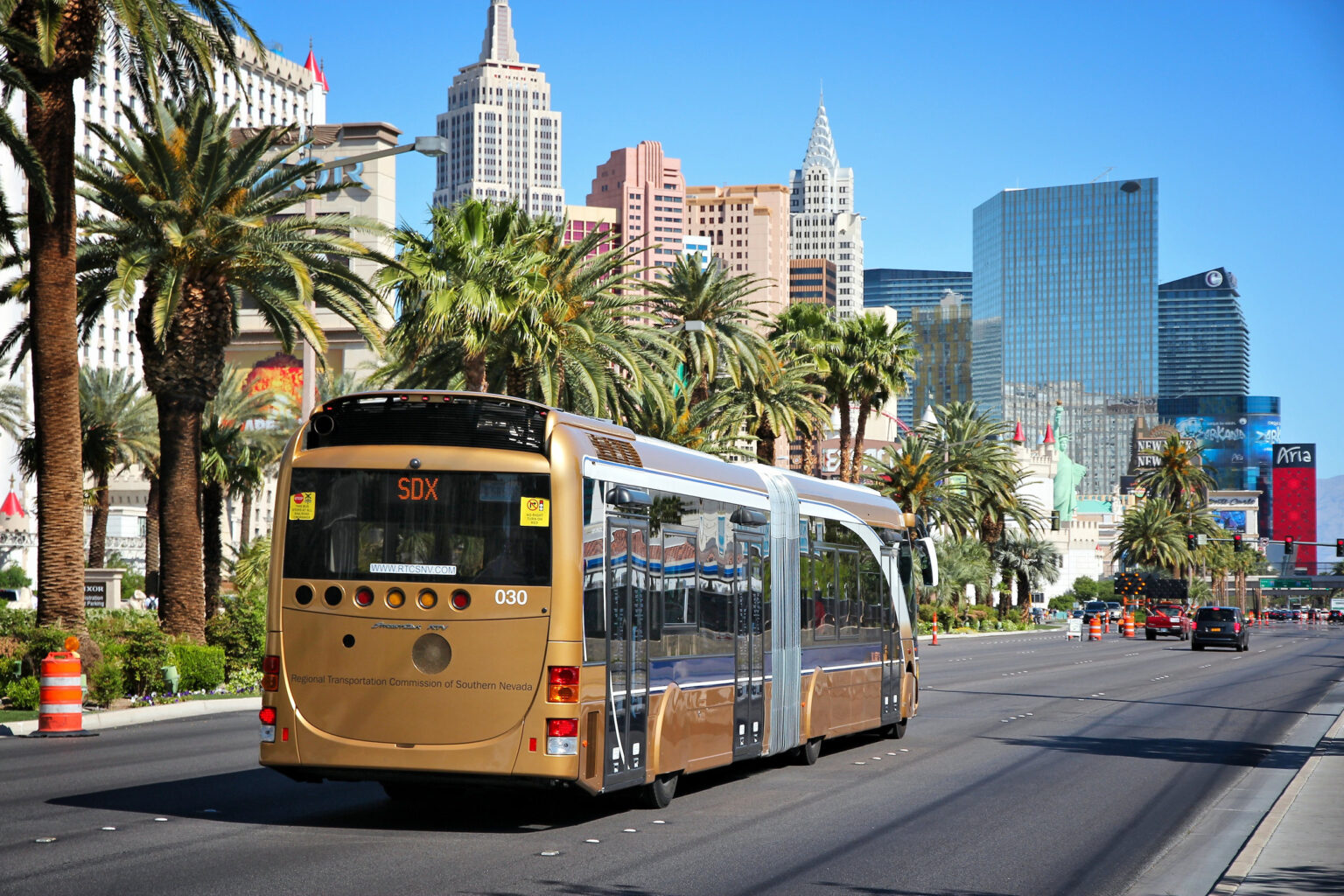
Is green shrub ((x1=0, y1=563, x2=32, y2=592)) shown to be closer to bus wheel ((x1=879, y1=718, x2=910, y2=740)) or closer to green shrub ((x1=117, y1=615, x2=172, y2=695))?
green shrub ((x1=117, y1=615, x2=172, y2=695))

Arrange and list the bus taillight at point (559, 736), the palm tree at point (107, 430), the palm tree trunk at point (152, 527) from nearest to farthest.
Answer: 1. the bus taillight at point (559, 736)
2. the palm tree at point (107, 430)
3. the palm tree trunk at point (152, 527)

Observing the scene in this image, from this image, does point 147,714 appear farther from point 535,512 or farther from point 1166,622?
point 1166,622

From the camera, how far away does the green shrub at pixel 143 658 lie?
22531 mm

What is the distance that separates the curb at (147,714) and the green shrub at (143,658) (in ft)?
2.02

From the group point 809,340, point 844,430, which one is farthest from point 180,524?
point 844,430

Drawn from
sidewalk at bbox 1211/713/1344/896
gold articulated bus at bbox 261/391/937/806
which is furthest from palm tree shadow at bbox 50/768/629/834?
sidewalk at bbox 1211/713/1344/896

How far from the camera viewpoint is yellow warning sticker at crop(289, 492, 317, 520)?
10.9 meters

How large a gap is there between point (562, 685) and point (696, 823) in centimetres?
199

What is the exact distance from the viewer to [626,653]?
37.3 feet

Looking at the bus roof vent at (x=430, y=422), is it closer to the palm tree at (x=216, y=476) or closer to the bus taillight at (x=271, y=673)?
the bus taillight at (x=271, y=673)

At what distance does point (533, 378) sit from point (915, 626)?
51.5ft

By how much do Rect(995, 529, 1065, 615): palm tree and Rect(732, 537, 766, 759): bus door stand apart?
72.9 m

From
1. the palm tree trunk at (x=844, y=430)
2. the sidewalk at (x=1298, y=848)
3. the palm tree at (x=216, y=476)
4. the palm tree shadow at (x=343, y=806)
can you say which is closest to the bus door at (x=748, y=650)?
the palm tree shadow at (x=343, y=806)

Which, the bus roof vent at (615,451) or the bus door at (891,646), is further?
the bus door at (891,646)
